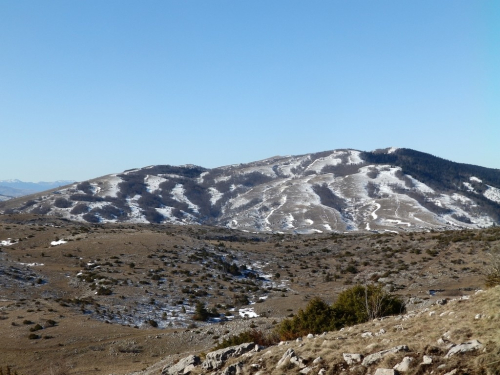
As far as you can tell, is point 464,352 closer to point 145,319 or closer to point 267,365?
point 267,365

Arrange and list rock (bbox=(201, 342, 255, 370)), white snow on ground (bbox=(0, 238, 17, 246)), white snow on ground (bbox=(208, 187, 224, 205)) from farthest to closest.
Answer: white snow on ground (bbox=(208, 187, 224, 205)) → white snow on ground (bbox=(0, 238, 17, 246)) → rock (bbox=(201, 342, 255, 370))

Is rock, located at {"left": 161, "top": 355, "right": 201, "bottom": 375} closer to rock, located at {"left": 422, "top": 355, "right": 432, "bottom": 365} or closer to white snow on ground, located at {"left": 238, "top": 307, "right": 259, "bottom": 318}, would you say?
rock, located at {"left": 422, "top": 355, "right": 432, "bottom": 365}

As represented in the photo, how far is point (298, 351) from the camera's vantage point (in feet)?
36.8

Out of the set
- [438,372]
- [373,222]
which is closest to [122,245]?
[438,372]

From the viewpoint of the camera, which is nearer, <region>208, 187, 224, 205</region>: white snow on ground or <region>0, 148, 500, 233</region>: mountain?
<region>0, 148, 500, 233</region>: mountain

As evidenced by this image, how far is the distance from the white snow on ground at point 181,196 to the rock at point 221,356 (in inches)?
5897

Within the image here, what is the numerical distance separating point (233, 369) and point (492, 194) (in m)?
184

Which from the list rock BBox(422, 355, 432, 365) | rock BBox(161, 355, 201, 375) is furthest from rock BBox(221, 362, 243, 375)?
rock BBox(422, 355, 432, 365)

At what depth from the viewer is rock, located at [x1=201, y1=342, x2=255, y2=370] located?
1225cm

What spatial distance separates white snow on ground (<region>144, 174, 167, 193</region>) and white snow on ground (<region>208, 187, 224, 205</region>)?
2209cm

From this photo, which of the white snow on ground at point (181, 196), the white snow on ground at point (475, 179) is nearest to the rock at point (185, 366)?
the white snow on ground at point (181, 196)

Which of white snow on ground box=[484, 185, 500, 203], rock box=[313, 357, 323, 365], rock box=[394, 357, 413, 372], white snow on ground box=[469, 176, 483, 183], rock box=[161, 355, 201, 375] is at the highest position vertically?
white snow on ground box=[469, 176, 483, 183]

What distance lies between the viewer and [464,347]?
832 centimetres

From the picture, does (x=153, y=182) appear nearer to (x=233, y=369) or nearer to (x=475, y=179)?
(x=475, y=179)
